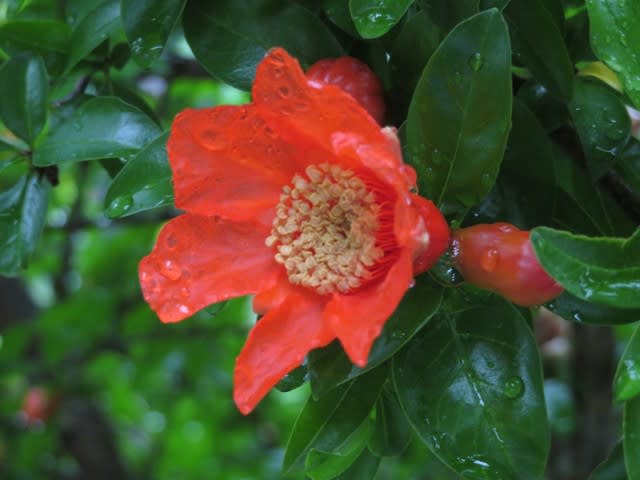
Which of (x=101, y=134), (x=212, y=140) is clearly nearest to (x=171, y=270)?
(x=212, y=140)

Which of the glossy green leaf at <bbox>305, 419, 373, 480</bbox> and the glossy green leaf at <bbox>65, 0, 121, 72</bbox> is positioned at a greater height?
the glossy green leaf at <bbox>65, 0, 121, 72</bbox>

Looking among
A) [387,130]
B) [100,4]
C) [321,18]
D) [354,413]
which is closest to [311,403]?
[354,413]

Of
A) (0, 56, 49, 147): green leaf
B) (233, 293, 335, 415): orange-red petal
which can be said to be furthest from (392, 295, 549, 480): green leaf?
(0, 56, 49, 147): green leaf

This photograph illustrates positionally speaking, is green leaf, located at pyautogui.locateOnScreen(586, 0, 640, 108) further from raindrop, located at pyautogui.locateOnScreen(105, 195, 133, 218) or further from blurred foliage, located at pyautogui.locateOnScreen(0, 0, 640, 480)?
raindrop, located at pyautogui.locateOnScreen(105, 195, 133, 218)

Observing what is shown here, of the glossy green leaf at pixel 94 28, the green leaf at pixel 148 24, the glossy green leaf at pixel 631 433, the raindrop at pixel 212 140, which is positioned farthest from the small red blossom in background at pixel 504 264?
the glossy green leaf at pixel 94 28

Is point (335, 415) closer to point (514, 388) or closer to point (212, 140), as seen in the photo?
point (514, 388)
